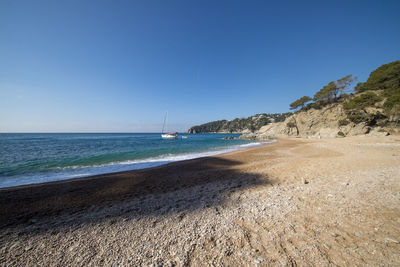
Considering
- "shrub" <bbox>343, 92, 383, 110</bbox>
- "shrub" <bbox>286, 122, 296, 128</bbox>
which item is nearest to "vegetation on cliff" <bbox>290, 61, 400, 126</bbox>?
"shrub" <bbox>343, 92, 383, 110</bbox>

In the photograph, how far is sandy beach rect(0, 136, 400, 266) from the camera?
7.40ft

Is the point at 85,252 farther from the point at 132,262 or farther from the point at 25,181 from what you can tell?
the point at 25,181

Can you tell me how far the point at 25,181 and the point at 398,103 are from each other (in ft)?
160

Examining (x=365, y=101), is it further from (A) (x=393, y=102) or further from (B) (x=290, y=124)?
(B) (x=290, y=124)

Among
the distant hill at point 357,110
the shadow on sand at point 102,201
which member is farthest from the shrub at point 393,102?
the shadow on sand at point 102,201

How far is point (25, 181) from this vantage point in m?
8.66

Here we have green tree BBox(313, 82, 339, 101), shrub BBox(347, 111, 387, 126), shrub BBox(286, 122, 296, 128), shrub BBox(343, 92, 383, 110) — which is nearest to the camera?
shrub BBox(347, 111, 387, 126)

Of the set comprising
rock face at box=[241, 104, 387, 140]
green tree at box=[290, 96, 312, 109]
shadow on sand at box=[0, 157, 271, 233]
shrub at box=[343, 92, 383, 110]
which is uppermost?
green tree at box=[290, 96, 312, 109]

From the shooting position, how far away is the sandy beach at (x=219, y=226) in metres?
2.26

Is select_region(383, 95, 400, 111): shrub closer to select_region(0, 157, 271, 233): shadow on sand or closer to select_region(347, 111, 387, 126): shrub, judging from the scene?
select_region(347, 111, 387, 126): shrub

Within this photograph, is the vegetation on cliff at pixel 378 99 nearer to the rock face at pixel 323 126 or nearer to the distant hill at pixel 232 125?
the rock face at pixel 323 126

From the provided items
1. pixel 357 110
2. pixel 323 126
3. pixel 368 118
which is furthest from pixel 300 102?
pixel 368 118

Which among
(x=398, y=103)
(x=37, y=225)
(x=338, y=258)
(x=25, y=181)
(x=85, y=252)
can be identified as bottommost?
(x=25, y=181)

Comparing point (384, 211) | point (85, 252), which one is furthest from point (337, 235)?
point (85, 252)
